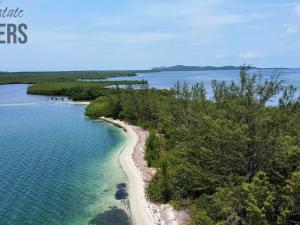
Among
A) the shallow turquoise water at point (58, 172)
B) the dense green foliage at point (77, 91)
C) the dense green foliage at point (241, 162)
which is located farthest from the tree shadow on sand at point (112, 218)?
the dense green foliage at point (77, 91)

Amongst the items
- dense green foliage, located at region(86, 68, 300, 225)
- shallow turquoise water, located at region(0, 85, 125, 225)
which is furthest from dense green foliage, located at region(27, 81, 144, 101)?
dense green foliage, located at region(86, 68, 300, 225)

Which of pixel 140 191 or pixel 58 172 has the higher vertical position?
pixel 140 191

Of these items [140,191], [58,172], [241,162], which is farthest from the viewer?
[58,172]

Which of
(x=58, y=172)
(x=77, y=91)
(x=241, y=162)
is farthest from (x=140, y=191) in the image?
(x=77, y=91)

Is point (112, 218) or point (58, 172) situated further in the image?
point (58, 172)

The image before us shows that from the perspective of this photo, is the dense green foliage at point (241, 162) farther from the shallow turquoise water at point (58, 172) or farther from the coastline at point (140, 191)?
the shallow turquoise water at point (58, 172)

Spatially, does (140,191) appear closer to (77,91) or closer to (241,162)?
(241,162)

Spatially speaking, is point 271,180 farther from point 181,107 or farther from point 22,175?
point 22,175

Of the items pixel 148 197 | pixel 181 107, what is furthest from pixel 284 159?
pixel 181 107
